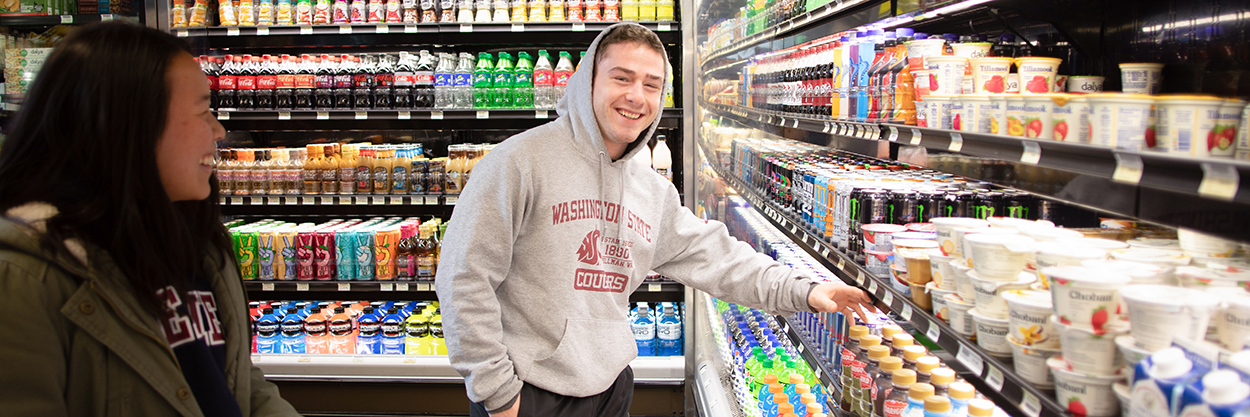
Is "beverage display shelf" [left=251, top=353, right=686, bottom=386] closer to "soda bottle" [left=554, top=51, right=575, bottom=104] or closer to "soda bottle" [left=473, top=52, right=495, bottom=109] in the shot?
"soda bottle" [left=473, top=52, right=495, bottom=109]

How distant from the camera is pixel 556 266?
187cm

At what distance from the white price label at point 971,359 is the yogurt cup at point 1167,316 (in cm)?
26

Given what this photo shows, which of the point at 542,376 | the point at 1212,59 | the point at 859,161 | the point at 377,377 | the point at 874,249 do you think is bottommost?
the point at 377,377

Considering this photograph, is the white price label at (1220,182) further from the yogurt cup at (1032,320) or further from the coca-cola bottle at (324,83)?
the coca-cola bottle at (324,83)

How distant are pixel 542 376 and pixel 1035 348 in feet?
3.77

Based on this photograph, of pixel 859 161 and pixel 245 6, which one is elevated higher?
pixel 245 6

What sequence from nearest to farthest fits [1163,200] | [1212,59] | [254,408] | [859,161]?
[1163,200]
[1212,59]
[254,408]
[859,161]

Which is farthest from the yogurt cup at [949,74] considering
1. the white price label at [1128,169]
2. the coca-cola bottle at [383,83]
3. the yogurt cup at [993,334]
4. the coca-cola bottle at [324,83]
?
the coca-cola bottle at [324,83]

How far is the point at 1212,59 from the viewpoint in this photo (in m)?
1.36

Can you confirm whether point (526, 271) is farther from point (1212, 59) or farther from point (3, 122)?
point (3, 122)

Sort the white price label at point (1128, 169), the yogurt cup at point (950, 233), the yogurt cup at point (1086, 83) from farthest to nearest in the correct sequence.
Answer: the yogurt cup at point (1086, 83)
the yogurt cup at point (950, 233)
the white price label at point (1128, 169)

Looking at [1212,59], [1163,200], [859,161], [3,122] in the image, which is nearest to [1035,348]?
[1163,200]

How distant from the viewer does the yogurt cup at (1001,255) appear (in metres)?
1.17

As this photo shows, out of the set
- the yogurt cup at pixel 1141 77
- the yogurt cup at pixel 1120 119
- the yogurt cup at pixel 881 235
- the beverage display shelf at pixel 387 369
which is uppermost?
the yogurt cup at pixel 1141 77
